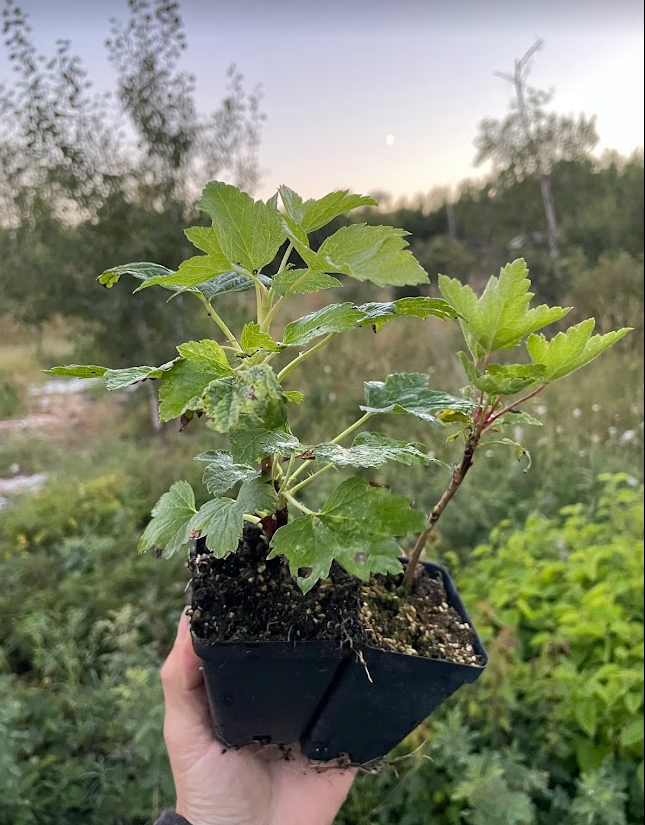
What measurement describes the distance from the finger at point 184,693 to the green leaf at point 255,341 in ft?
1.68

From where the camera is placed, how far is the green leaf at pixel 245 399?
387 mm

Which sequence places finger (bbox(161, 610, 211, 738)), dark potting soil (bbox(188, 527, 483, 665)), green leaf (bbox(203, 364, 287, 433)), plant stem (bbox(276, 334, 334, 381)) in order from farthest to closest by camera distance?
finger (bbox(161, 610, 211, 738))
dark potting soil (bbox(188, 527, 483, 665))
plant stem (bbox(276, 334, 334, 381))
green leaf (bbox(203, 364, 287, 433))

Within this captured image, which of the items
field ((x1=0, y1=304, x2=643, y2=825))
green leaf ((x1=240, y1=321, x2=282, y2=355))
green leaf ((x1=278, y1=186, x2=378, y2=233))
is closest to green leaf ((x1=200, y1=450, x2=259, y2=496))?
green leaf ((x1=240, y1=321, x2=282, y2=355))

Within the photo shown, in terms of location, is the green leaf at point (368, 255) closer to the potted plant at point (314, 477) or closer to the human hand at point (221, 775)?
the potted plant at point (314, 477)

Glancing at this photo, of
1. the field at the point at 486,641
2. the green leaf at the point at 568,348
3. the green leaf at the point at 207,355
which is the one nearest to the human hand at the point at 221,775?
the field at the point at 486,641

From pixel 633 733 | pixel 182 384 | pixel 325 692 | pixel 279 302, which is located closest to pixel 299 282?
pixel 279 302

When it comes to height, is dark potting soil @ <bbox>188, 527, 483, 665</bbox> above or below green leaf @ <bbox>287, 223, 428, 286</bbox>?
below

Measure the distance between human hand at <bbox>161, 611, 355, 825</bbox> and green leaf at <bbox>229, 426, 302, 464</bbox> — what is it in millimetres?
454

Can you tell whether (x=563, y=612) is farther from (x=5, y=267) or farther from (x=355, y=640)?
(x=5, y=267)

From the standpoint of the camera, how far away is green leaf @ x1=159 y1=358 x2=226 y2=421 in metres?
0.44

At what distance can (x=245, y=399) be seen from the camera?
39cm

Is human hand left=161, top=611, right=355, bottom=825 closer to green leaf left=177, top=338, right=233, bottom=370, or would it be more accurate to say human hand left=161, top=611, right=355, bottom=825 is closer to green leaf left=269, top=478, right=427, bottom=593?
green leaf left=269, top=478, right=427, bottom=593

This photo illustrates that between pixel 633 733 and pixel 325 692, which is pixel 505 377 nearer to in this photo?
pixel 325 692

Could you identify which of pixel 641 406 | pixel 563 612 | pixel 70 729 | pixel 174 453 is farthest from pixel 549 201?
pixel 70 729
